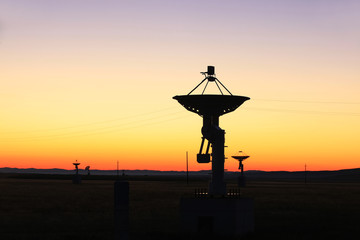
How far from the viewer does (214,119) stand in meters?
56.5

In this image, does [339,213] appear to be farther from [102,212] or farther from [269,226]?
[102,212]

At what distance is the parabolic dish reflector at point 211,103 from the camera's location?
183 feet

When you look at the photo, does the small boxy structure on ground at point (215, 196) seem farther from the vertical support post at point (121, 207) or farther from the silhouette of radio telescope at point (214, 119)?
the vertical support post at point (121, 207)

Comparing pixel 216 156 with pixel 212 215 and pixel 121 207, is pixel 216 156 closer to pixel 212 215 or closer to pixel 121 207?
pixel 212 215

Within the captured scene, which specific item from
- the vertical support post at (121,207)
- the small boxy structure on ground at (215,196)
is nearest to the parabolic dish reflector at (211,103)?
the small boxy structure on ground at (215,196)

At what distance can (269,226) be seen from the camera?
64.9m

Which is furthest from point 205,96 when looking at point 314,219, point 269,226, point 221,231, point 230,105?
point 314,219

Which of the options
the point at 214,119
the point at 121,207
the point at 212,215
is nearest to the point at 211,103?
the point at 214,119

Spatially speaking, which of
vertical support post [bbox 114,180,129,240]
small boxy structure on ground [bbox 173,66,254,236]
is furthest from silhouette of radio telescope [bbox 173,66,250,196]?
vertical support post [bbox 114,180,129,240]

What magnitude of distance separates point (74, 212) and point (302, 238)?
4010cm

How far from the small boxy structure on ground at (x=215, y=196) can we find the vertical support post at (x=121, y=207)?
1399 centimetres

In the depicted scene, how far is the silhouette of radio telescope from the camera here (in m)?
55.0

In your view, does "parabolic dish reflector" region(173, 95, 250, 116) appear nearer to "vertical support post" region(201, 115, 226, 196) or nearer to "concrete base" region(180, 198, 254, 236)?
"vertical support post" region(201, 115, 226, 196)

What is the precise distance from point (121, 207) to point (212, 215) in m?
15.2
